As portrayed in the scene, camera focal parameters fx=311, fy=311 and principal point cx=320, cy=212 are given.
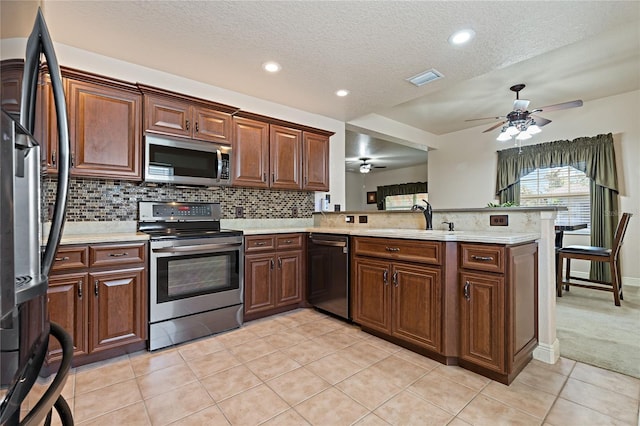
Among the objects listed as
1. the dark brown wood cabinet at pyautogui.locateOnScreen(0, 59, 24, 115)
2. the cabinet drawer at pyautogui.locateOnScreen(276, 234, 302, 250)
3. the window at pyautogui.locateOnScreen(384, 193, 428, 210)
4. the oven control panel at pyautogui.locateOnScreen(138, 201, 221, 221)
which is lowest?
the cabinet drawer at pyautogui.locateOnScreen(276, 234, 302, 250)

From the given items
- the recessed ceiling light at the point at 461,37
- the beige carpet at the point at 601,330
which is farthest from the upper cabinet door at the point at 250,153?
the beige carpet at the point at 601,330

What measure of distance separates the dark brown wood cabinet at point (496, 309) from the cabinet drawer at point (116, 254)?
232cm

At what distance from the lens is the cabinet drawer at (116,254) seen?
2.15 metres

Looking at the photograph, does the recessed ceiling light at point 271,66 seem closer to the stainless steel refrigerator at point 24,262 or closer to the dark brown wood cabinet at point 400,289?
the dark brown wood cabinet at point 400,289

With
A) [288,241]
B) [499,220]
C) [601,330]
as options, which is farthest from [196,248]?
[601,330]

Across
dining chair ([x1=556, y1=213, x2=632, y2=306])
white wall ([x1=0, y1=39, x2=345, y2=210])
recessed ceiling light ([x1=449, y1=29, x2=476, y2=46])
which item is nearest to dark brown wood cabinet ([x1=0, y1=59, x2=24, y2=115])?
recessed ceiling light ([x1=449, y1=29, x2=476, y2=46])

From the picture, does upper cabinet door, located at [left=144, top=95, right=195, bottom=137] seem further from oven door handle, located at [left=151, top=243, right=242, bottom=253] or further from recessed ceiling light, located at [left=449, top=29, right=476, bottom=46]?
recessed ceiling light, located at [left=449, top=29, right=476, bottom=46]

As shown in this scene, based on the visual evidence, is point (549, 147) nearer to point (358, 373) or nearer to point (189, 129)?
point (358, 373)

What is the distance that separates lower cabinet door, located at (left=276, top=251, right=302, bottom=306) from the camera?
3.17 metres

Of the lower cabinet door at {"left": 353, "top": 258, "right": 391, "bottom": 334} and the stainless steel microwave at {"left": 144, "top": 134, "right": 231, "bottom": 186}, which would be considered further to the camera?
the stainless steel microwave at {"left": 144, "top": 134, "right": 231, "bottom": 186}

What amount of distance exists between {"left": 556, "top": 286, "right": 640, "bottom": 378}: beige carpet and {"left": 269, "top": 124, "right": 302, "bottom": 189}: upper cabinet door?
2.86m

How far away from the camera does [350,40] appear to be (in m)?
2.31

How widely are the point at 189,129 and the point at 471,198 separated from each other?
4.99 metres

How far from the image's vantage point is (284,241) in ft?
10.5
